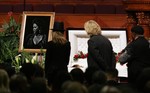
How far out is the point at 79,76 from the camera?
7.09 m

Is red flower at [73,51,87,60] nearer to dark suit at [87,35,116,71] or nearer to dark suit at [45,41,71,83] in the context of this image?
dark suit at [87,35,116,71]

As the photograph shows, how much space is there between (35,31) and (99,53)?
2933 millimetres

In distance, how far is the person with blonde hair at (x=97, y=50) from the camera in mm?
8517

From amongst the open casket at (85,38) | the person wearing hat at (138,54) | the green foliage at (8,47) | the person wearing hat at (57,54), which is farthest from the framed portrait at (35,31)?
the person wearing hat at (138,54)

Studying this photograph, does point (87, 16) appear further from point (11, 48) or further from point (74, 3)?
point (11, 48)

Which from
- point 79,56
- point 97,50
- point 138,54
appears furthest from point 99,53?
point 79,56

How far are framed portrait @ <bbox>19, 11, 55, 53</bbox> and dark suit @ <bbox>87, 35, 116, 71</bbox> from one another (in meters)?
2.35

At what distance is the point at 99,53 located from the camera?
8.64 meters

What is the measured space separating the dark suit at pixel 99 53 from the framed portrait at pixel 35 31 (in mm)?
2350

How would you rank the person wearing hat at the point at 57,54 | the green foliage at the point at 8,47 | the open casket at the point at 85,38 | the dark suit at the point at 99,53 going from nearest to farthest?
the person wearing hat at the point at 57,54 < the dark suit at the point at 99,53 < the green foliage at the point at 8,47 < the open casket at the point at 85,38

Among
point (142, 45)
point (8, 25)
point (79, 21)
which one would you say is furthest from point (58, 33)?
point (79, 21)

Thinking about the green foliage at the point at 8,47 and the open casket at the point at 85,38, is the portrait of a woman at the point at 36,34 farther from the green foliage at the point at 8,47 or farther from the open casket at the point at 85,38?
the open casket at the point at 85,38

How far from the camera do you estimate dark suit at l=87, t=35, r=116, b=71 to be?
8516 millimetres

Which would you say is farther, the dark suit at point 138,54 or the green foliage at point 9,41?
the green foliage at point 9,41
